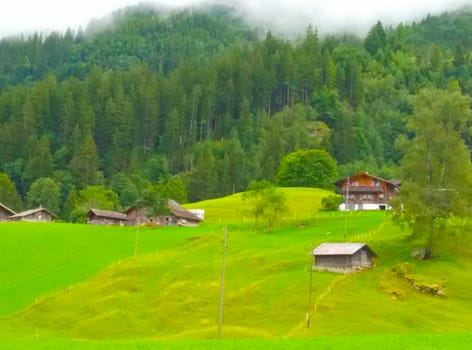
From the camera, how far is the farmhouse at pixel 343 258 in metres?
81.1

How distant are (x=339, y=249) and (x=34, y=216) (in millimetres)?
84466

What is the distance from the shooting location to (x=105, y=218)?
14212 centimetres

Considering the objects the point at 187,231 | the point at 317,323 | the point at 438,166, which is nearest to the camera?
the point at 317,323

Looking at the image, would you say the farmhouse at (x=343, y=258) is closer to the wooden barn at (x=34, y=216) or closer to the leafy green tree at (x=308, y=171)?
the wooden barn at (x=34, y=216)

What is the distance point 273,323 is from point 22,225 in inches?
2645

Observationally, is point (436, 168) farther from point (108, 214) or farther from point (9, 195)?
point (9, 195)

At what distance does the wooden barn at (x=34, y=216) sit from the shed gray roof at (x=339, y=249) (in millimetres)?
80068

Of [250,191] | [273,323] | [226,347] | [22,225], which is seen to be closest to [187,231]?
[250,191]

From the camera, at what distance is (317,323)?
211 feet

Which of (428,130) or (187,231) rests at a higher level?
(428,130)

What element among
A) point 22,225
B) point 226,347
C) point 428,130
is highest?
point 428,130

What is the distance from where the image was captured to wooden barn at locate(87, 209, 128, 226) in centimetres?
14112

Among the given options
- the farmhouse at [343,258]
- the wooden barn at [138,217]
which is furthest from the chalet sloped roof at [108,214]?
the farmhouse at [343,258]

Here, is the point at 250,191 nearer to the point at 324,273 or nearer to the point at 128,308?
the point at 324,273
